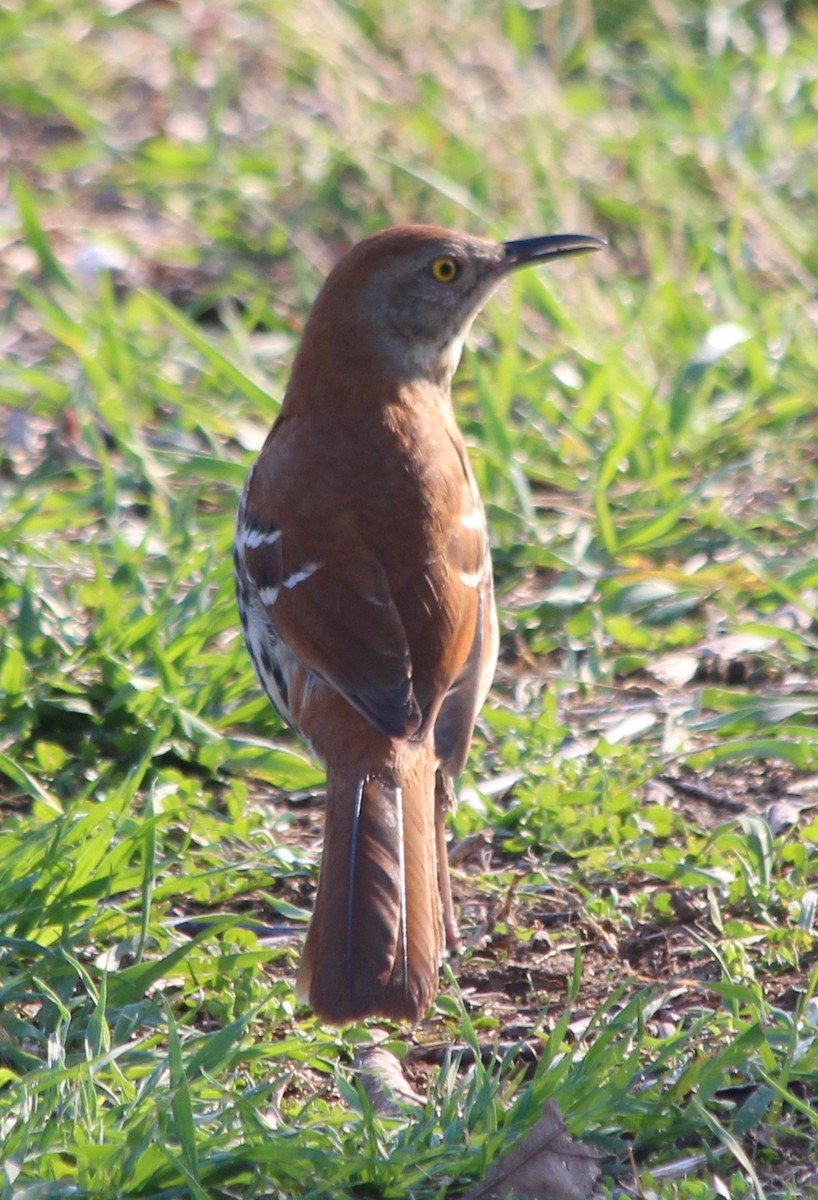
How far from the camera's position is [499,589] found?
5.23 meters

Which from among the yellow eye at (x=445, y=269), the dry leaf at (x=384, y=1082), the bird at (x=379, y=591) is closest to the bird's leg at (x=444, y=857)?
the bird at (x=379, y=591)

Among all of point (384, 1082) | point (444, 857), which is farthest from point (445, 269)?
point (384, 1082)

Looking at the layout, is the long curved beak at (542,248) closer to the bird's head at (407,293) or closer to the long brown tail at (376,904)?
the bird's head at (407,293)

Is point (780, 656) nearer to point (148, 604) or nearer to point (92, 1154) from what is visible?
point (148, 604)

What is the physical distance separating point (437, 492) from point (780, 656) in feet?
4.45

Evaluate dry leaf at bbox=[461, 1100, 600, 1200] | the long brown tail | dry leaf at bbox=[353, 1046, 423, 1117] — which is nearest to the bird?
the long brown tail

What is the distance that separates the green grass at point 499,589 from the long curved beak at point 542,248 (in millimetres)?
968

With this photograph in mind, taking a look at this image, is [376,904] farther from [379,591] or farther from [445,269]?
[445,269]

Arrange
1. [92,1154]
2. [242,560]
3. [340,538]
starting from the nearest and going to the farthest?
[92,1154] → [340,538] → [242,560]

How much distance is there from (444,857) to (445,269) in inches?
59.9

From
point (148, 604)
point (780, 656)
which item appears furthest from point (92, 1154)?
point (780, 656)

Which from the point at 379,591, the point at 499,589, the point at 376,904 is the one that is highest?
the point at 379,591

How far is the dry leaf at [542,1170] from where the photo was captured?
2.87m

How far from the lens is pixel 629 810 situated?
167 inches
